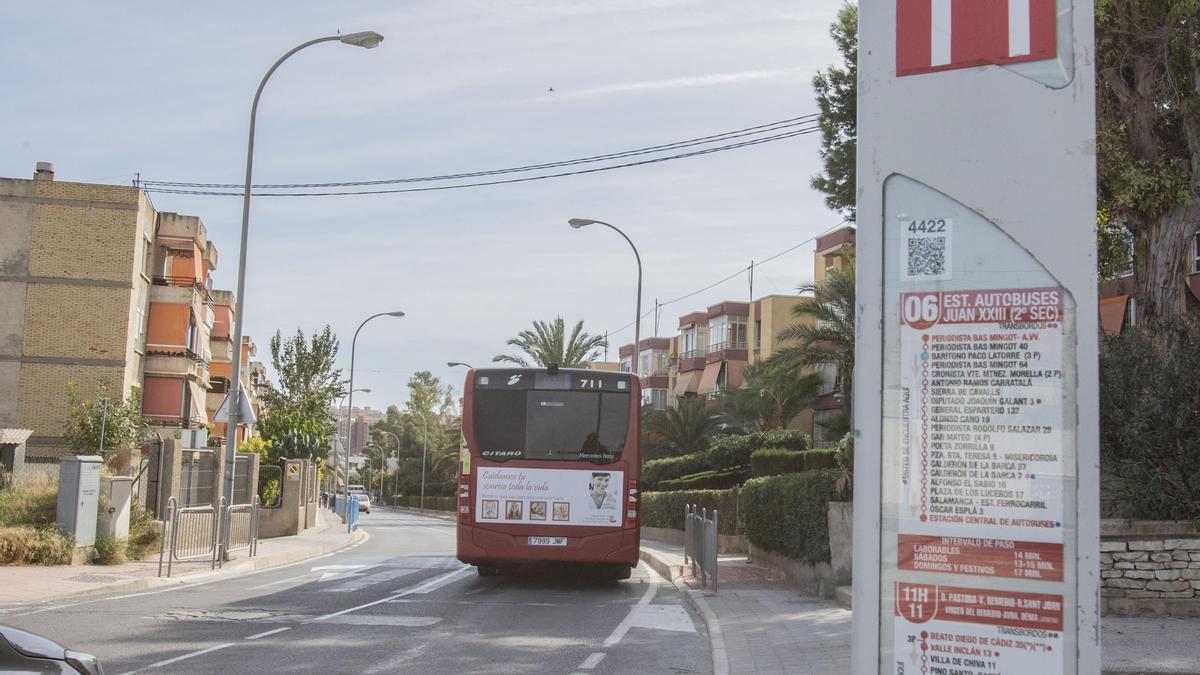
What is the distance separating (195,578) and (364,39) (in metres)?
9.64

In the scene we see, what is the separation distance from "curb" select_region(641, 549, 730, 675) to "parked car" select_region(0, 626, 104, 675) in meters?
6.06

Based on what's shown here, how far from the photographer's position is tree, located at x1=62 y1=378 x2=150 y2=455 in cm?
3394

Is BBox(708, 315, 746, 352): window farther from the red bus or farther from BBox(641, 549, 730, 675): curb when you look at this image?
the red bus

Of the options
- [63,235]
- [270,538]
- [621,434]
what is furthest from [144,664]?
[63,235]

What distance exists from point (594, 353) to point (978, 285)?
175ft

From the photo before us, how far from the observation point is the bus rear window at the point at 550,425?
16656 millimetres

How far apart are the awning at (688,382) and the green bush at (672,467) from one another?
2699cm

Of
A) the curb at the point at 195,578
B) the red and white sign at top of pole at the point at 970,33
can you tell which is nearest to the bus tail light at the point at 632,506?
the curb at the point at 195,578

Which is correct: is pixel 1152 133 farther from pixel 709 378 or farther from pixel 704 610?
pixel 709 378

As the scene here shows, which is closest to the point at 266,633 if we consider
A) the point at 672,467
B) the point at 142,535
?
the point at 142,535

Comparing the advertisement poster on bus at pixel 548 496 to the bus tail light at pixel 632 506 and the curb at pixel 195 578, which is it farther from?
the curb at pixel 195 578

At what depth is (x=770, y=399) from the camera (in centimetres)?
4441

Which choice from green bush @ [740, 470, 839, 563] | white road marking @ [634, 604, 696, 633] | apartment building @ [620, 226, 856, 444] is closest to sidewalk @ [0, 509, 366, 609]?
white road marking @ [634, 604, 696, 633]

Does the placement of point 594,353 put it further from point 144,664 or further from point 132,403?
point 144,664
